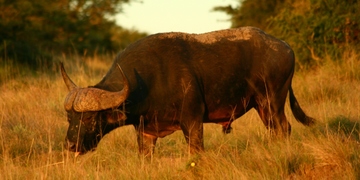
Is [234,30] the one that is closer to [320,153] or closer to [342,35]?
[320,153]

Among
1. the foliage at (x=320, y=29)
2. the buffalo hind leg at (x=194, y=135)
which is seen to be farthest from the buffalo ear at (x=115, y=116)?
the foliage at (x=320, y=29)

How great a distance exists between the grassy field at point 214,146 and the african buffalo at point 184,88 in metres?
0.26

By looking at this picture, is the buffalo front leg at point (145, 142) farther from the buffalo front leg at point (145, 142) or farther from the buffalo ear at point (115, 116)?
the buffalo ear at point (115, 116)

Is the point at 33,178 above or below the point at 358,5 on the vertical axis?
below

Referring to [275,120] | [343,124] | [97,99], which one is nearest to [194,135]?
[97,99]

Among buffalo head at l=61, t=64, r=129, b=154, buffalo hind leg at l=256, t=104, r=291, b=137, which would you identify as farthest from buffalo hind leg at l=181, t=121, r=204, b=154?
buffalo hind leg at l=256, t=104, r=291, b=137

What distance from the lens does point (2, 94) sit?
410 inches

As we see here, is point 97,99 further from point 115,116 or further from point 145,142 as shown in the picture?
point 145,142

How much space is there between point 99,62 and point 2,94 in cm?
982

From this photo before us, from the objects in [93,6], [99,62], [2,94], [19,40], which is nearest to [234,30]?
[2,94]

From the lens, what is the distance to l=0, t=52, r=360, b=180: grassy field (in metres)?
5.38

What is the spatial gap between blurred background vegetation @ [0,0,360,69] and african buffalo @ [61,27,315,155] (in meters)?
5.13

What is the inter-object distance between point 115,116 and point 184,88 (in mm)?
729

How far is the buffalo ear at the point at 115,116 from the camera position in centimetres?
627
